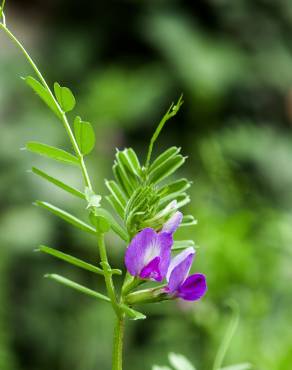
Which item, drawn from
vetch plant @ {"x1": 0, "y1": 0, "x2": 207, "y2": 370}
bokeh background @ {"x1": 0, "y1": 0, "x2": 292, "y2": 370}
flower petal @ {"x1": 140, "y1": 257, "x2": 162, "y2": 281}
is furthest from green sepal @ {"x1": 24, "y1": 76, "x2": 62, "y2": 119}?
bokeh background @ {"x1": 0, "y1": 0, "x2": 292, "y2": 370}

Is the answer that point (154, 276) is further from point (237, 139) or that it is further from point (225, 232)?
point (237, 139)

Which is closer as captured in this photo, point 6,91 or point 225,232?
point 225,232

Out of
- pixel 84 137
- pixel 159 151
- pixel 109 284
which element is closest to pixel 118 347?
pixel 109 284

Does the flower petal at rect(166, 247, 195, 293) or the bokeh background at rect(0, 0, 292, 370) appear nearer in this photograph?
the flower petal at rect(166, 247, 195, 293)

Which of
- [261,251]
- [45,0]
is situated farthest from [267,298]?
[45,0]

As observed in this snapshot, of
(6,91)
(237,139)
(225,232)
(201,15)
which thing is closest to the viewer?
(225,232)

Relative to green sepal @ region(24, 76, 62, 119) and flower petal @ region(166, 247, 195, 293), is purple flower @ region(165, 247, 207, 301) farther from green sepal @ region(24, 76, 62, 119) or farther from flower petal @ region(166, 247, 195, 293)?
green sepal @ region(24, 76, 62, 119)

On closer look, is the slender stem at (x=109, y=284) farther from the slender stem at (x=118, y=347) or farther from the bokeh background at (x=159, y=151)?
the bokeh background at (x=159, y=151)
